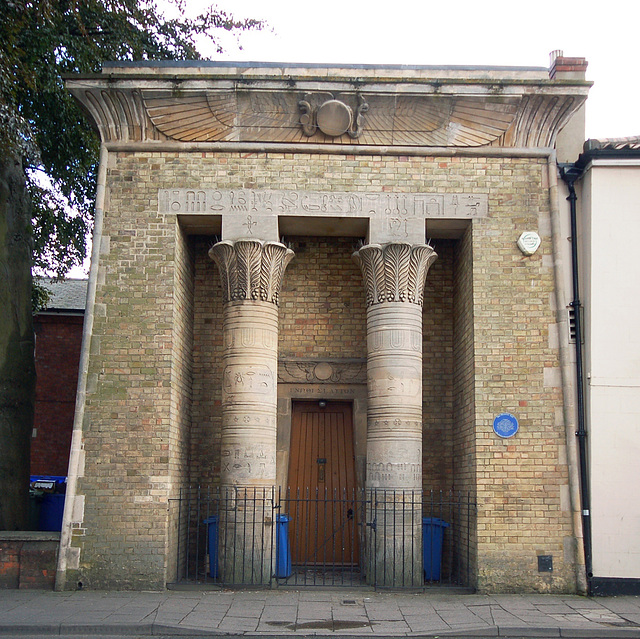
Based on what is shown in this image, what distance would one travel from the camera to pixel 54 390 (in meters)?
20.0

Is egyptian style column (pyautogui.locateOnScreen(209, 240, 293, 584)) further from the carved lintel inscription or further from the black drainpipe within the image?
the black drainpipe

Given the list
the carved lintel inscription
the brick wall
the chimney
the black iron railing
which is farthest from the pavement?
the chimney

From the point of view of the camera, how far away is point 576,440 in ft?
36.7

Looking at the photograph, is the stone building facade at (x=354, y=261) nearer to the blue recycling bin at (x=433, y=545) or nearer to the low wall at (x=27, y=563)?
the low wall at (x=27, y=563)

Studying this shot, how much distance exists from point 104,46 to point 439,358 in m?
8.43

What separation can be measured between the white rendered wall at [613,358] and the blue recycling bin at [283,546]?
4213mm

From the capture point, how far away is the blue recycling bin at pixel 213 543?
1159 cm

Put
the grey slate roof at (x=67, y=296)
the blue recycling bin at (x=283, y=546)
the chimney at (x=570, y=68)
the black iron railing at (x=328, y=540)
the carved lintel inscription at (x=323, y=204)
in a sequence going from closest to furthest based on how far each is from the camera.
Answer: the black iron railing at (x=328, y=540) → the blue recycling bin at (x=283, y=546) → the carved lintel inscription at (x=323, y=204) → the chimney at (x=570, y=68) → the grey slate roof at (x=67, y=296)

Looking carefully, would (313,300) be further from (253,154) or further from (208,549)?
(208,549)

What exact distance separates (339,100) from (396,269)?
2.59 meters

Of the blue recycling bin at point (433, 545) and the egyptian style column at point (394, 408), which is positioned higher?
the egyptian style column at point (394, 408)

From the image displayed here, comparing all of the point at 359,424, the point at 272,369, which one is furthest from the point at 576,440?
the point at 272,369

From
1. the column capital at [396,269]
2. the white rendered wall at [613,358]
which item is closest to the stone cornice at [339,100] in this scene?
the white rendered wall at [613,358]

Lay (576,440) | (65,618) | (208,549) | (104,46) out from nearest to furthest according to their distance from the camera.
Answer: (65,618) < (576,440) < (208,549) < (104,46)
